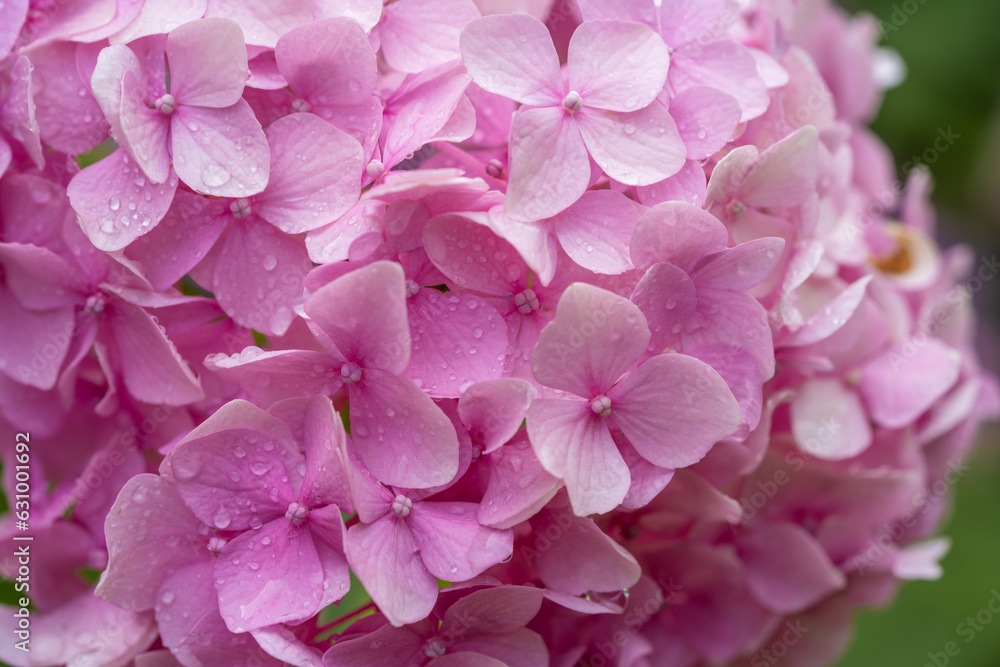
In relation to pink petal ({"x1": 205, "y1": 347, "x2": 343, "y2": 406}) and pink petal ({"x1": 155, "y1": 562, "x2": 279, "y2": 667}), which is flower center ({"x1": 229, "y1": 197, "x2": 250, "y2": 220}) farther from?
pink petal ({"x1": 155, "y1": 562, "x2": 279, "y2": 667})

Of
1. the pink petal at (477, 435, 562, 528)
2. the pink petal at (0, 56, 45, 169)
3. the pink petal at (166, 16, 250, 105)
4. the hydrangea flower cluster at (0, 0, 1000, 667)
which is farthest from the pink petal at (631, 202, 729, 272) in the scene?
the pink petal at (0, 56, 45, 169)

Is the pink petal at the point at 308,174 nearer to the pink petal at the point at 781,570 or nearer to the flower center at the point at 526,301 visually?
the flower center at the point at 526,301

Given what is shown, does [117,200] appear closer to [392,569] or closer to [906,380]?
[392,569]

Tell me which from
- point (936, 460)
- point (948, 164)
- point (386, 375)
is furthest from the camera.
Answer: point (948, 164)

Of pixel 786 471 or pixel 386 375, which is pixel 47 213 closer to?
pixel 386 375

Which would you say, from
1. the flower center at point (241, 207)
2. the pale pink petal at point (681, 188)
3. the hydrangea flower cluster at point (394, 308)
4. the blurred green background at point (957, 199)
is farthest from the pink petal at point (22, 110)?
the blurred green background at point (957, 199)

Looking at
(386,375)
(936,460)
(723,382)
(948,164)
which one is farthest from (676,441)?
(948,164)

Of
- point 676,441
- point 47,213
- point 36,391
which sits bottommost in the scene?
point 36,391
